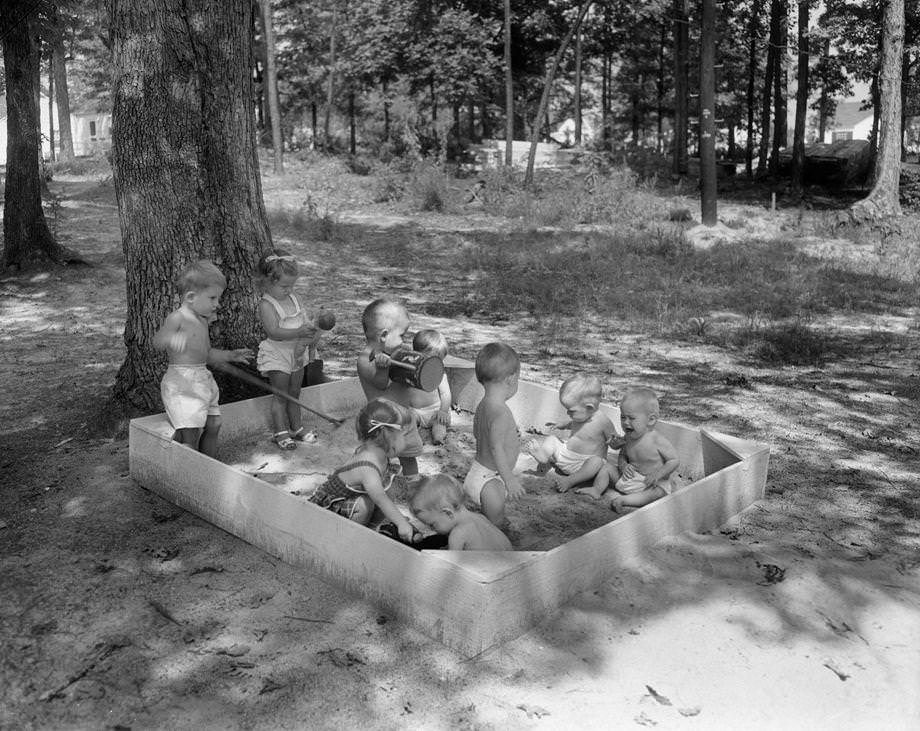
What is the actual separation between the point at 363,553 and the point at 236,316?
262 cm

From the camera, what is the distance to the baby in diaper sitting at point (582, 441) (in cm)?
480

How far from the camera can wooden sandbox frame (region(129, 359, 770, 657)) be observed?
3.26m

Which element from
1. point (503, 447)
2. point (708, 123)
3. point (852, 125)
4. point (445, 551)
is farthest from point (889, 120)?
point (852, 125)

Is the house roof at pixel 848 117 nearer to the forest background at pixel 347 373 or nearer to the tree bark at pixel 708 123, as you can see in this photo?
the tree bark at pixel 708 123

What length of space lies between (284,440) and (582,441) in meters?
1.69

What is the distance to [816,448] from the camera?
18.4 feet

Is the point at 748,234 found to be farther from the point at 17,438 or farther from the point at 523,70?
the point at 523,70

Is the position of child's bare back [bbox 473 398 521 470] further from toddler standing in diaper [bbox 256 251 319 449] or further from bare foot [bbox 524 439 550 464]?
toddler standing in diaper [bbox 256 251 319 449]

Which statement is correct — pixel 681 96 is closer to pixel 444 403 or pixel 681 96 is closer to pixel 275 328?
pixel 444 403

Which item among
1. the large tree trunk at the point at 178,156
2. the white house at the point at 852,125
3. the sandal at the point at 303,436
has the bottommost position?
the sandal at the point at 303,436

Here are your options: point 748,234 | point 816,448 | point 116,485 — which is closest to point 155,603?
point 116,485

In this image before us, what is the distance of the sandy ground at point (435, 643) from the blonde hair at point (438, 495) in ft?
1.58

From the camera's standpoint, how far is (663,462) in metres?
4.64

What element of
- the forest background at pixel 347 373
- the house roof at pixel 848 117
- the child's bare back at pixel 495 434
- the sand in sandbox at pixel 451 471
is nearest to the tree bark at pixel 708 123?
the forest background at pixel 347 373
